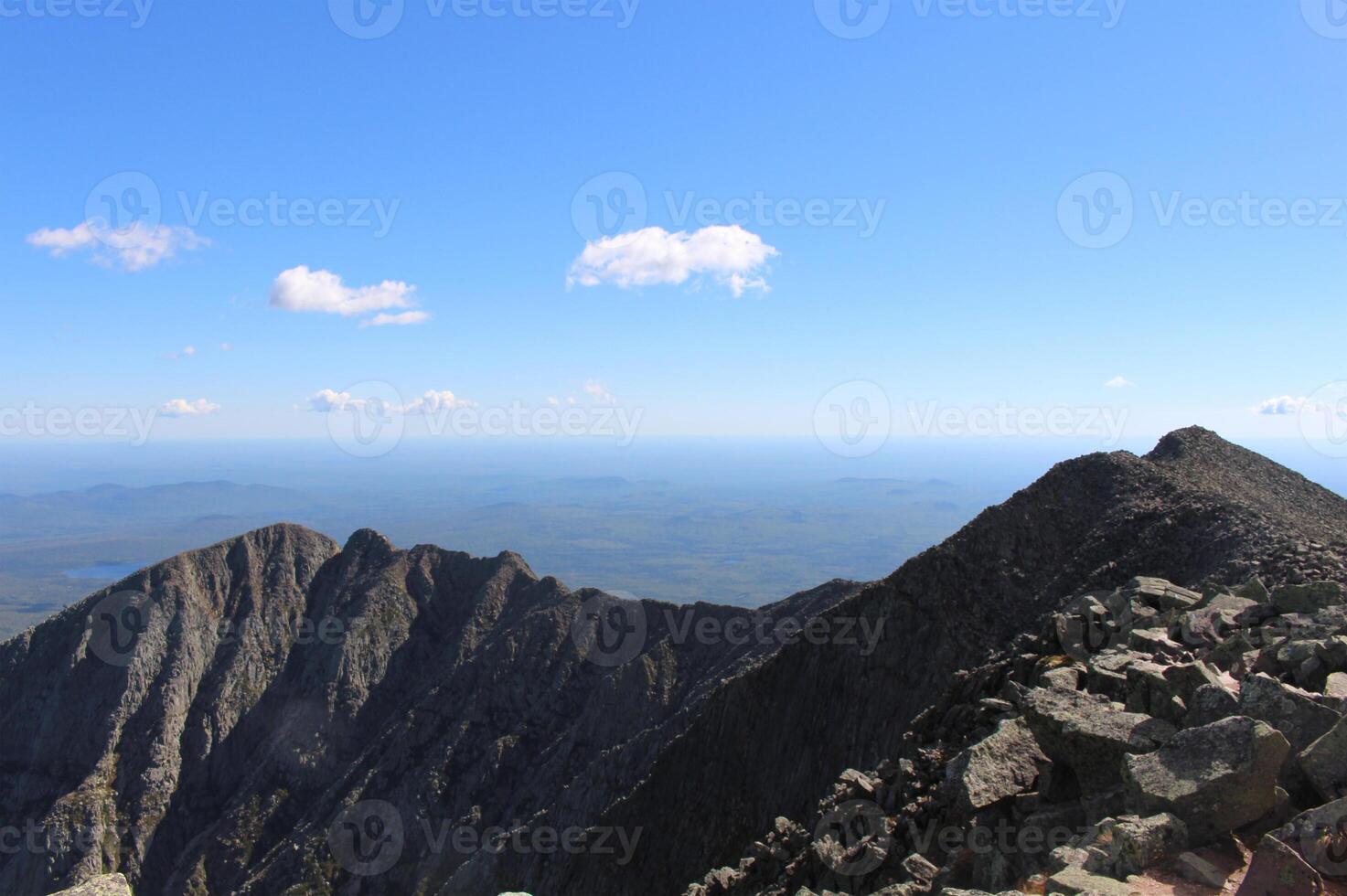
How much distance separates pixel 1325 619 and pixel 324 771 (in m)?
69.8

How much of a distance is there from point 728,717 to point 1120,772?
2528 centimetres

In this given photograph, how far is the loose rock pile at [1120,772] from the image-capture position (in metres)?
9.62

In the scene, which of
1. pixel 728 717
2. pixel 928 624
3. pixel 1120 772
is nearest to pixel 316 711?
pixel 728 717

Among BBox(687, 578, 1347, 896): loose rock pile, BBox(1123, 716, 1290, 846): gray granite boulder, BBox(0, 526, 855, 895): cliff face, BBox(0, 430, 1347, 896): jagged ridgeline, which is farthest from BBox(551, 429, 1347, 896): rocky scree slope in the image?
BBox(1123, 716, 1290, 846): gray granite boulder

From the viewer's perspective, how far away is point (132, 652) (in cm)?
6862

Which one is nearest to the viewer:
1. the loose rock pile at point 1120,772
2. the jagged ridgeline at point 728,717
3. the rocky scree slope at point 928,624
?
the loose rock pile at point 1120,772

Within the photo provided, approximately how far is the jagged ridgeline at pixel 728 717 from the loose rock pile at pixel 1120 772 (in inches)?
2.4

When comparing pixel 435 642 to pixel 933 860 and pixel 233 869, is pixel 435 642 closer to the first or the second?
pixel 233 869

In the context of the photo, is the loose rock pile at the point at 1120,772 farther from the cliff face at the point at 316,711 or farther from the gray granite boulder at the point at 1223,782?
the cliff face at the point at 316,711

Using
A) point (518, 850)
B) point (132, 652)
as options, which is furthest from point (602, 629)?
point (132, 652)

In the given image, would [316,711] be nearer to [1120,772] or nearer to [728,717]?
[728,717]

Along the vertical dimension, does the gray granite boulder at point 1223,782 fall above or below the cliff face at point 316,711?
above

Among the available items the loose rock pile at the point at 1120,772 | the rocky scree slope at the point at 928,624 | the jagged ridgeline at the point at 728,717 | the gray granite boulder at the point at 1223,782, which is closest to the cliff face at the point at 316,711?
the jagged ridgeline at the point at 728,717

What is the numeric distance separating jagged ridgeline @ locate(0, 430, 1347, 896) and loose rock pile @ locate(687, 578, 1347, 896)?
60 mm
